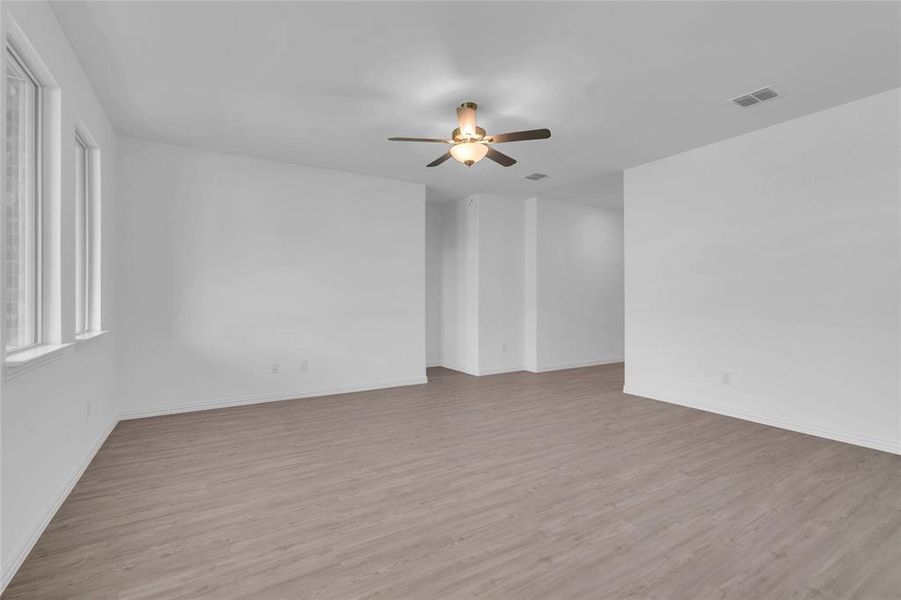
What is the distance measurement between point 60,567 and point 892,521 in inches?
161

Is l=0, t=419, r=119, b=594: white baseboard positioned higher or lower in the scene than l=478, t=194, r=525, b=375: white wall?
lower

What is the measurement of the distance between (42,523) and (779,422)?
5334mm

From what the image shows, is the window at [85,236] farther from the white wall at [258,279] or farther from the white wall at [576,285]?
the white wall at [576,285]

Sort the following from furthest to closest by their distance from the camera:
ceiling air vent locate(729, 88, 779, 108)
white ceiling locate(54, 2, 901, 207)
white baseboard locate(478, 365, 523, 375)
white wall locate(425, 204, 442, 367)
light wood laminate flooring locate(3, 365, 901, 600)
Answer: white wall locate(425, 204, 442, 367), white baseboard locate(478, 365, 523, 375), ceiling air vent locate(729, 88, 779, 108), white ceiling locate(54, 2, 901, 207), light wood laminate flooring locate(3, 365, 901, 600)

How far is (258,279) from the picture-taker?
497cm

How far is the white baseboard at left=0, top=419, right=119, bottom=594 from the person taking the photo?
1846mm

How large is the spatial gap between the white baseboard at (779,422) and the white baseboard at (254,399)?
293 centimetres

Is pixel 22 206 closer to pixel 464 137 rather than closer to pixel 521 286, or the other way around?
pixel 464 137

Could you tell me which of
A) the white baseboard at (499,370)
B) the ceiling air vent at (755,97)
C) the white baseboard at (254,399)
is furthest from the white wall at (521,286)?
the ceiling air vent at (755,97)

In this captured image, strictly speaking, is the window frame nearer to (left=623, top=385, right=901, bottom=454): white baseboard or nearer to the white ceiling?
the white ceiling

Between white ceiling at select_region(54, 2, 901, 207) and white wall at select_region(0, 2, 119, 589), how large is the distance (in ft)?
0.98

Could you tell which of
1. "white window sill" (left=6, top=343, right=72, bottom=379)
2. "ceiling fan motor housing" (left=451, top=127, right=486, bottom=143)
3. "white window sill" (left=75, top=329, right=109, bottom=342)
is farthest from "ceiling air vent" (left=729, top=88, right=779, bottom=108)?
"white window sill" (left=75, top=329, right=109, bottom=342)

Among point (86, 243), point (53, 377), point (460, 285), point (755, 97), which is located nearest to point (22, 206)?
point (53, 377)

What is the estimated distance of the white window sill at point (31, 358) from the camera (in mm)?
1867
